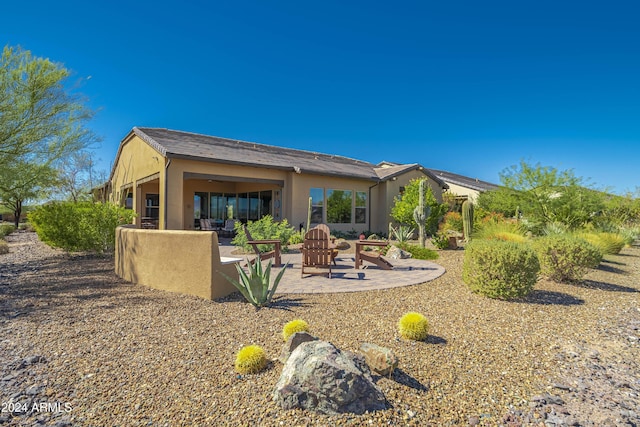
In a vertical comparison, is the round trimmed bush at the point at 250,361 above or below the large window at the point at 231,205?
below

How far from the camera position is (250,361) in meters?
3.11

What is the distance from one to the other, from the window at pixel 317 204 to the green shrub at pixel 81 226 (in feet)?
28.5

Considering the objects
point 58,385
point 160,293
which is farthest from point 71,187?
point 58,385

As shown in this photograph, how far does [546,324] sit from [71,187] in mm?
24491

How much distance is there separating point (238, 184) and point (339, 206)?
6.72 m

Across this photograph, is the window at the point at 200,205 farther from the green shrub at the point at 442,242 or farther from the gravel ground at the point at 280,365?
the green shrub at the point at 442,242

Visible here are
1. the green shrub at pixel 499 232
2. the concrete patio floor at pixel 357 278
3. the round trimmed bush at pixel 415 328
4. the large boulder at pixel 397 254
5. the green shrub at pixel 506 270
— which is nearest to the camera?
the round trimmed bush at pixel 415 328

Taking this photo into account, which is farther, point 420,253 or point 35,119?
point 420,253

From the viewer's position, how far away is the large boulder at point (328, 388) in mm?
2566

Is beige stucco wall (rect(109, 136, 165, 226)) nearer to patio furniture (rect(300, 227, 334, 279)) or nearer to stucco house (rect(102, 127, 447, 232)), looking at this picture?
stucco house (rect(102, 127, 447, 232))

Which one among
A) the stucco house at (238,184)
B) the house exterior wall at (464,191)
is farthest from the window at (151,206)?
the house exterior wall at (464,191)

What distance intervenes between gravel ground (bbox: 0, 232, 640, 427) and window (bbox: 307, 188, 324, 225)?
34.9ft

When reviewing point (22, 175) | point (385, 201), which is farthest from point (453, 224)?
point (22, 175)

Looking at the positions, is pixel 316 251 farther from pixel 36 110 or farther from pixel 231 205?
pixel 231 205
